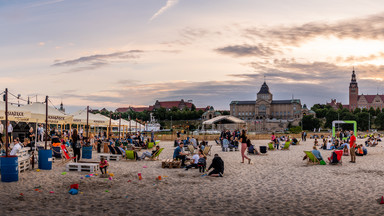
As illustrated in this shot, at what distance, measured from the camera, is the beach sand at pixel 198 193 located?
8836 millimetres

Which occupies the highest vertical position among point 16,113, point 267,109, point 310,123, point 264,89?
point 264,89

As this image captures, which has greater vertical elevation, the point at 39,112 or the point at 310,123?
the point at 310,123

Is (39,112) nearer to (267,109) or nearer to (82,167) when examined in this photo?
(82,167)

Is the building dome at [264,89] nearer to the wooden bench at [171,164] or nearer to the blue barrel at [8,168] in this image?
the wooden bench at [171,164]

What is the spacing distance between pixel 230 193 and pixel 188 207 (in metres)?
2.23

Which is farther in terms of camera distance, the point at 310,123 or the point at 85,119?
the point at 310,123

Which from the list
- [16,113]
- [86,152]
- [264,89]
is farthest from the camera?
[264,89]

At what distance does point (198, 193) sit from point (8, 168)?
6.25m

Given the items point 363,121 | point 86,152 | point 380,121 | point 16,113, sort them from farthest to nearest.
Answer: point 363,121
point 380,121
point 86,152
point 16,113

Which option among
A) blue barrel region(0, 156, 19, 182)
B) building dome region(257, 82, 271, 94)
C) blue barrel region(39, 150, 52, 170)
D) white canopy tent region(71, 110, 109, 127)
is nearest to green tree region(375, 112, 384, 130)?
building dome region(257, 82, 271, 94)

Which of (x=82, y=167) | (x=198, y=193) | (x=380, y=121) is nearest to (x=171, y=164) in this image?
(x=82, y=167)

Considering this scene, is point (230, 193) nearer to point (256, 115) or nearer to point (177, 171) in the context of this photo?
point (177, 171)

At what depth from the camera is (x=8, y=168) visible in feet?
38.3

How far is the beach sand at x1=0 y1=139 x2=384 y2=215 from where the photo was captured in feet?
29.0
